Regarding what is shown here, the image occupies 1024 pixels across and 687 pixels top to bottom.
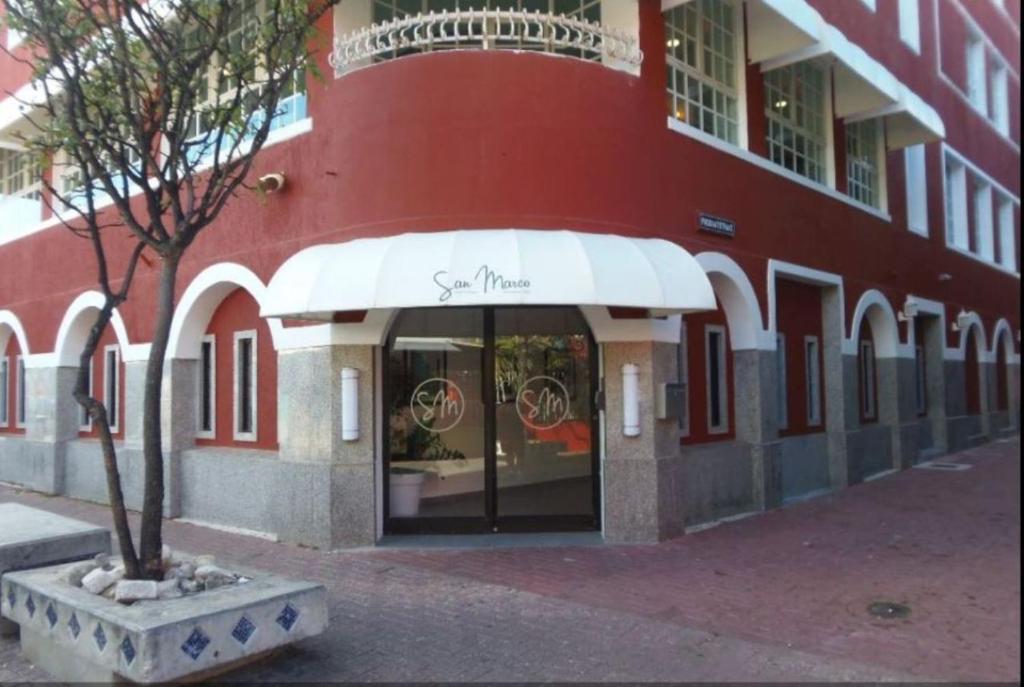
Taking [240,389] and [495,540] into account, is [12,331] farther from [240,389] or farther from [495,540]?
[495,540]

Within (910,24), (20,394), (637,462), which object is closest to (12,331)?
(20,394)

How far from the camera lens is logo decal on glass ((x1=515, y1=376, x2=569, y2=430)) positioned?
926 centimetres

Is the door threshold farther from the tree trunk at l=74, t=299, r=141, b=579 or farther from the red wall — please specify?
the tree trunk at l=74, t=299, r=141, b=579

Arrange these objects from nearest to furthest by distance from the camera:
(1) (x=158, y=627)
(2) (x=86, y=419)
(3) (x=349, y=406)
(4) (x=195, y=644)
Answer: (1) (x=158, y=627), (4) (x=195, y=644), (3) (x=349, y=406), (2) (x=86, y=419)

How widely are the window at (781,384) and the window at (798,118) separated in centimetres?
267

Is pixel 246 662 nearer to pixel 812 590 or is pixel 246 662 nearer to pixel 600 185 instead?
pixel 812 590

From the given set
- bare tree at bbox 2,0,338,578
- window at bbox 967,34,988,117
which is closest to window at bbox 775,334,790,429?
bare tree at bbox 2,0,338,578

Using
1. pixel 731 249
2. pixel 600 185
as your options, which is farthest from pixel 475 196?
pixel 731 249

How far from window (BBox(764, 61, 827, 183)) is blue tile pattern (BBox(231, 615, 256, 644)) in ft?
32.7

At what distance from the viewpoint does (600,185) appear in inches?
352

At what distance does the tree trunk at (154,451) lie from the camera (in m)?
5.65

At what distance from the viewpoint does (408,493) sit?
923 cm

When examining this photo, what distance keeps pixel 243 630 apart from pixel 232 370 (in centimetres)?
640

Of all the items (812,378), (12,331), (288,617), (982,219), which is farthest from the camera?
(982,219)
